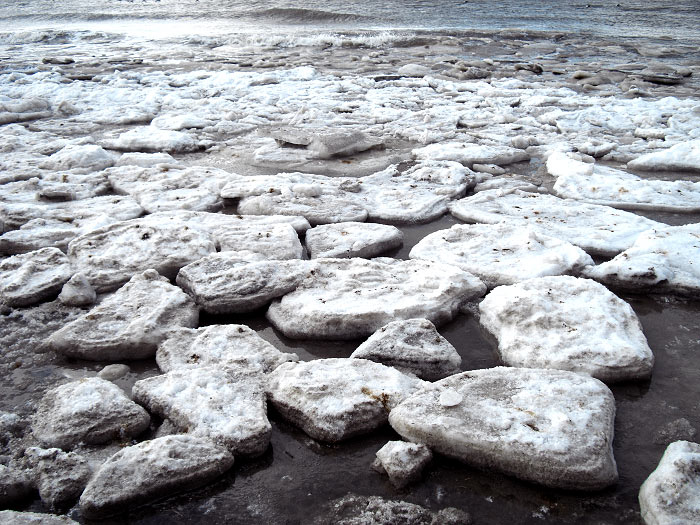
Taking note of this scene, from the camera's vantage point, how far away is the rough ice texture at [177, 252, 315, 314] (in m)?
2.28

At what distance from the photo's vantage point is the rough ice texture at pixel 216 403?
1.61m

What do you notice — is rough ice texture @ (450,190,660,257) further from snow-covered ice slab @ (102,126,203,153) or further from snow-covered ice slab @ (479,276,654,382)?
snow-covered ice slab @ (102,126,203,153)

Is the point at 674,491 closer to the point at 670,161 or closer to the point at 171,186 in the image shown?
the point at 171,186

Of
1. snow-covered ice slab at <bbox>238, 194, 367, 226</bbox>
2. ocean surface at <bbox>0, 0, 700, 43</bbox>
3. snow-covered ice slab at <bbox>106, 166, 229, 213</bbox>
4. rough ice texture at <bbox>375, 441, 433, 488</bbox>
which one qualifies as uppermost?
ocean surface at <bbox>0, 0, 700, 43</bbox>

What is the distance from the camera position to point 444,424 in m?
1.57

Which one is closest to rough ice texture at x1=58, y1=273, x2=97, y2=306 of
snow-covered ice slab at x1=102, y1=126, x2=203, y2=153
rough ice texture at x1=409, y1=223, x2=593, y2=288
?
rough ice texture at x1=409, y1=223, x2=593, y2=288

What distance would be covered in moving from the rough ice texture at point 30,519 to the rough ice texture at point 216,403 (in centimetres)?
37

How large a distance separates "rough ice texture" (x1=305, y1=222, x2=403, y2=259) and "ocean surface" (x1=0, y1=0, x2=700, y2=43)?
10.5 m

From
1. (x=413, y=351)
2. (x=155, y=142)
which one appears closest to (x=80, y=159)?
(x=155, y=142)

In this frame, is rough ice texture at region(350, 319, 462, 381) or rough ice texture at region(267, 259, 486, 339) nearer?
→ rough ice texture at region(350, 319, 462, 381)

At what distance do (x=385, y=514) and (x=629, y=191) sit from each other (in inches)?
106

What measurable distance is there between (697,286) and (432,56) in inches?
312

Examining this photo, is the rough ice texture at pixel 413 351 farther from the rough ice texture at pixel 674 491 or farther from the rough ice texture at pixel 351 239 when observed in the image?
the rough ice texture at pixel 351 239

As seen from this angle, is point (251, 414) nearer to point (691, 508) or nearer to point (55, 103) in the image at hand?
point (691, 508)
